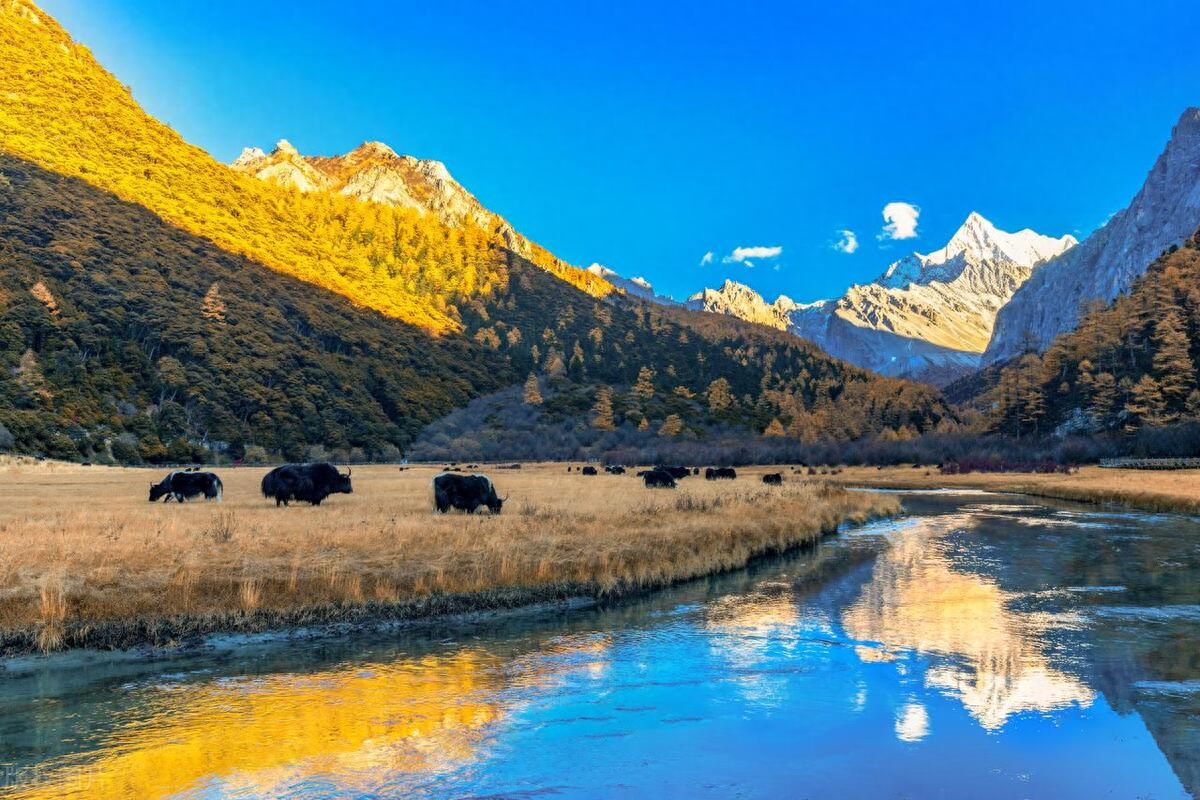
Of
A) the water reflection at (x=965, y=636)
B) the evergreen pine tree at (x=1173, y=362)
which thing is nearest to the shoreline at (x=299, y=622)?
the water reflection at (x=965, y=636)

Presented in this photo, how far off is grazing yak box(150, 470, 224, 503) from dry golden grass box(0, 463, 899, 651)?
0.92 metres

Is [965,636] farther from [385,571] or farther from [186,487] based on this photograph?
[186,487]

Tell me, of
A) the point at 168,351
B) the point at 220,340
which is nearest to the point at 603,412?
the point at 220,340

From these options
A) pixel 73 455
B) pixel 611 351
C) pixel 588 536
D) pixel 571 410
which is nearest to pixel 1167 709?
pixel 588 536

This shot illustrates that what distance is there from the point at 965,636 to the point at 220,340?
11104 cm

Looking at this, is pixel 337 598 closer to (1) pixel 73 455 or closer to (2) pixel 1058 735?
(2) pixel 1058 735

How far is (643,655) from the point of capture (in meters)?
14.8

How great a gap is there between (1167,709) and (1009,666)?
2824 millimetres

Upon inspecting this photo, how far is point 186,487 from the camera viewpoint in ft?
109

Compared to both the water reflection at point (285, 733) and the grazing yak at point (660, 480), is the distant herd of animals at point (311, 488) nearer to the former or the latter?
the water reflection at point (285, 733)

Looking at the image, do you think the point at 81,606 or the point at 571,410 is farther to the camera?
the point at 571,410

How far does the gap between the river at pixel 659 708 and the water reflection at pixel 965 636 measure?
0.29 feet

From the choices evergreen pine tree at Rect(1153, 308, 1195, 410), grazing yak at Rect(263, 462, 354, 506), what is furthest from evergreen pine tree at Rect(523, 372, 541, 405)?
grazing yak at Rect(263, 462, 354, 506)

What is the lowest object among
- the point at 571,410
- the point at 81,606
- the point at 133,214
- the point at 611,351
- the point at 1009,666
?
the point at 1009,666
